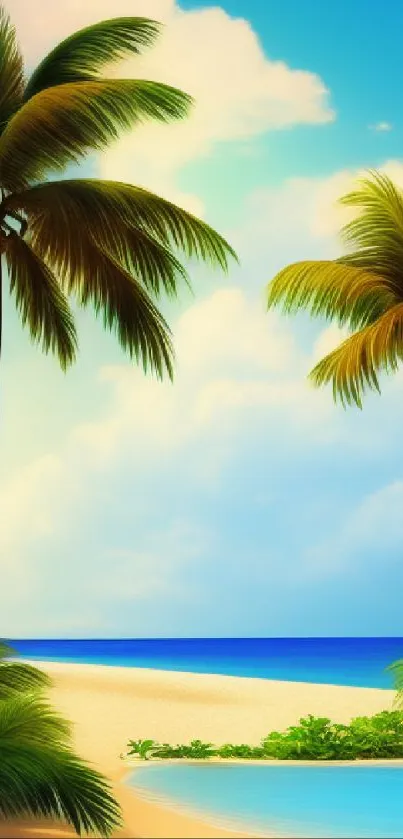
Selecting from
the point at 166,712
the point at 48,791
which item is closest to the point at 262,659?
the point at 166,712

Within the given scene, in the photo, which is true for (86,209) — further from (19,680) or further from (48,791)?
(48,791)

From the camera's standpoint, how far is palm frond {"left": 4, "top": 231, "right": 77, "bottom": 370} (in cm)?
1071

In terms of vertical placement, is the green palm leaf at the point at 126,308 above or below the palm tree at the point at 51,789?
above

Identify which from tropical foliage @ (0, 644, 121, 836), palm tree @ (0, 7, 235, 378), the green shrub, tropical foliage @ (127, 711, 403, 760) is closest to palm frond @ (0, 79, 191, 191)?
palm tree @ (0, 7, 235, 378)

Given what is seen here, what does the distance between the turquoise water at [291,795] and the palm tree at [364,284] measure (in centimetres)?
442

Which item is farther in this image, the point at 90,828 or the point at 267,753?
the point at 267,753

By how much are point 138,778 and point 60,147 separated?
21.8 ft

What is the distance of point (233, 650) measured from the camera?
6644 cm

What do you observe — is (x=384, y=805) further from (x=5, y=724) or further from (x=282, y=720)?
(x=282, y=720)

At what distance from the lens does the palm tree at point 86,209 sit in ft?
31.3

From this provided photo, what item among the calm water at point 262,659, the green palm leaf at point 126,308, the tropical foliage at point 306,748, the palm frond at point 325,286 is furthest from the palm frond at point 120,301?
the calm water at point 262,659

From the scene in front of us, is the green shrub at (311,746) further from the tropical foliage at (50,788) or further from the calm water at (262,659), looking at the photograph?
the calm water at (262,659)

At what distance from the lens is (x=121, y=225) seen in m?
10.3

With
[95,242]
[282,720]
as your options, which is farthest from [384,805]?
[282,720]
